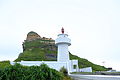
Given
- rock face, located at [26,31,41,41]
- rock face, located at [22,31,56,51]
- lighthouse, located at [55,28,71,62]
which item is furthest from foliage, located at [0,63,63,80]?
rock face, located at [26,31,41,41]

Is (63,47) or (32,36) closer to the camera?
(63,47)

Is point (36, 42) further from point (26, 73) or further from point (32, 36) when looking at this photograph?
point (26, 73)

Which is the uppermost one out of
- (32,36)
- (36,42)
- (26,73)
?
(32,36)

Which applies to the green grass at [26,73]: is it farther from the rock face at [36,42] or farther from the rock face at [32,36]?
the rock face at [32,36]

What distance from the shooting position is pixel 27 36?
98.8 m

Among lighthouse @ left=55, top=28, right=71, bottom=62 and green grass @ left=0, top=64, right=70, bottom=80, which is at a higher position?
lighthouse @ left=55, top=28, right=71, bottom=62

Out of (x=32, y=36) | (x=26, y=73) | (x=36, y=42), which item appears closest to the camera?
(x=26, y=73)

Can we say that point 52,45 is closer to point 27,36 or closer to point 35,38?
point 35,38

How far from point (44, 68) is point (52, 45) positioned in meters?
75.6

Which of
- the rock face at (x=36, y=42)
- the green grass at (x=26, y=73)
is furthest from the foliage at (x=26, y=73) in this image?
the rock face at (x=36, y=42)

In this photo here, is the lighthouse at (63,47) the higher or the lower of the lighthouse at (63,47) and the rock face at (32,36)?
the lower

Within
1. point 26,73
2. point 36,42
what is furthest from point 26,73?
point 36,42

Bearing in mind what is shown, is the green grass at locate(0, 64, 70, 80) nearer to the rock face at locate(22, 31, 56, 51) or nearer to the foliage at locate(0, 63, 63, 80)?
the foliage at locate(0, 63, 63, 80)

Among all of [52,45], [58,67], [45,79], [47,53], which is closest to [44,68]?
[45,79]
